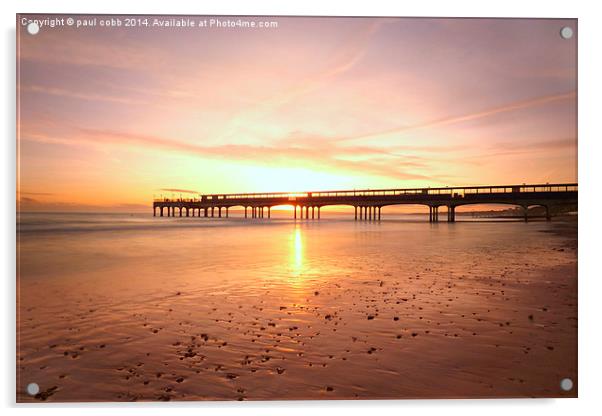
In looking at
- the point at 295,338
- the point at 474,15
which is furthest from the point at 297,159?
the point at 295,338

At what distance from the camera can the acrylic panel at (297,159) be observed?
5250mm

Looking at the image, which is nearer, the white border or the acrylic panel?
the acrylic panel

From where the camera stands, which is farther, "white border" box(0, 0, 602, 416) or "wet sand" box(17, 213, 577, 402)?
"white border" box(0, 0, 602, 416)

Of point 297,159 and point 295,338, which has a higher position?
point 297,159

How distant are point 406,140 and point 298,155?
2.84 meters

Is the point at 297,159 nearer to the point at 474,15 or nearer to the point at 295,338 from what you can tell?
the point at 474,15

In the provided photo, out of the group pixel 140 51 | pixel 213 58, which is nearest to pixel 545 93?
pixel 213 58

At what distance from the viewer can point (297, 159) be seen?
11.7m

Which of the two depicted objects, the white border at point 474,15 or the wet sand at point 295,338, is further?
the white border at point 474,15

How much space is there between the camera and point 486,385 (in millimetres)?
5242

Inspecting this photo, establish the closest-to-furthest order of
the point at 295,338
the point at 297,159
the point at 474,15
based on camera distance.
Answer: the point at 295,338 → the point at 474,15 → the point at 297,159

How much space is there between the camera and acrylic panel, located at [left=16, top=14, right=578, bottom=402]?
5250mm

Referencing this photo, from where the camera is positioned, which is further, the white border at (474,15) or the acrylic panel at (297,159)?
the white border at (474,15)
